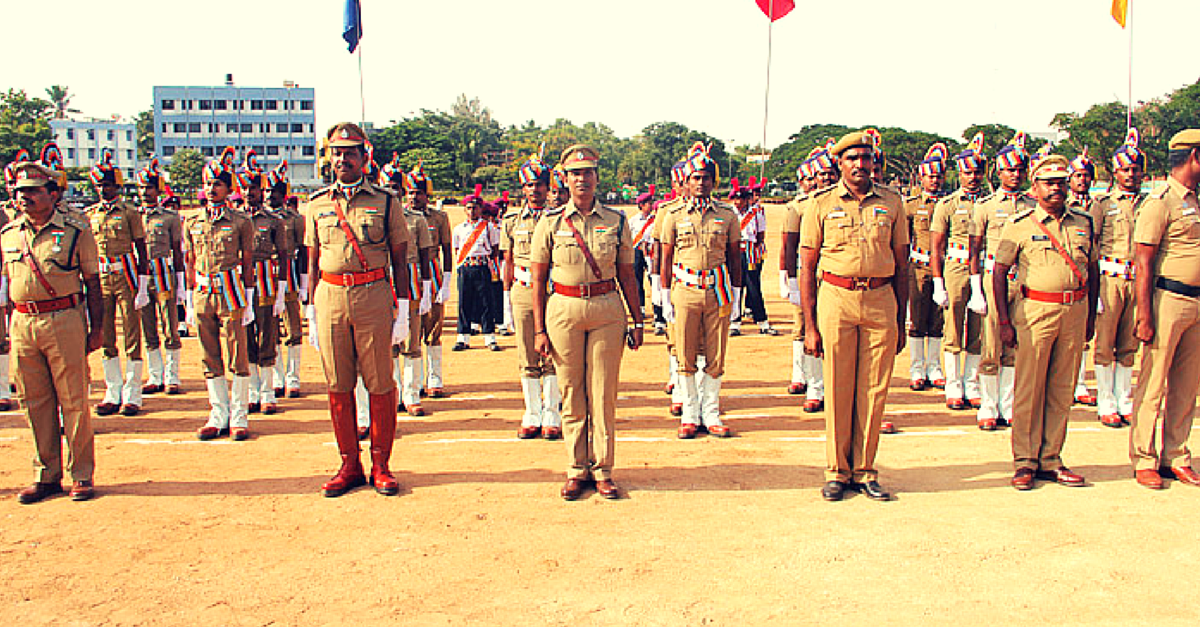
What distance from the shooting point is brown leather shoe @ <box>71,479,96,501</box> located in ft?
21.5

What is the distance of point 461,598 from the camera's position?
484 centimetres

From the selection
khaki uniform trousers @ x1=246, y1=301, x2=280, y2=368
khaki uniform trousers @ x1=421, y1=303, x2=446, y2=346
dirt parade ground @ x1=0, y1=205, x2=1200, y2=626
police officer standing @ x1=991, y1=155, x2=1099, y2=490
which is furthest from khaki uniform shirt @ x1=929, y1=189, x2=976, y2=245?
khaki uniform trousers @ x1=246, y1=301, x2=280, y2=368

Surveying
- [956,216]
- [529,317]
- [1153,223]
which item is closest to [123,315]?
[529,317]

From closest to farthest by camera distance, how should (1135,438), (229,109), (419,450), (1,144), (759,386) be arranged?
1. (1135,438)
2. (419,450)
3. (759,386)
4. (1,144)
5. (229,109)

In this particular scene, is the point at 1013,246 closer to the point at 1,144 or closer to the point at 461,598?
the point at 461,598

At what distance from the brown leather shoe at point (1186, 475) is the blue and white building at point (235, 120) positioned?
97610 mm

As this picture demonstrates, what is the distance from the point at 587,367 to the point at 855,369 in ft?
6.14

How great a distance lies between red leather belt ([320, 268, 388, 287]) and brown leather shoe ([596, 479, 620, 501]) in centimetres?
216

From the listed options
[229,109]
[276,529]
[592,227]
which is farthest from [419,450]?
[229,109]

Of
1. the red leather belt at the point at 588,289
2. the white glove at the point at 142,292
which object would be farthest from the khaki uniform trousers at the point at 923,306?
the white glove at the point at 142,292

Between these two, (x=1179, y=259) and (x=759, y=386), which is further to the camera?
(x=759, y=386)

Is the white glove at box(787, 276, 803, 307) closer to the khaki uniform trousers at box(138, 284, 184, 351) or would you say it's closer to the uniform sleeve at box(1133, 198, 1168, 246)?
the uniform sleeve at box(1133, 198, 1168, 246)

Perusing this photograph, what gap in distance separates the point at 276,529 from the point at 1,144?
73.6 meters

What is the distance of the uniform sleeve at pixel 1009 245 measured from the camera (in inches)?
265
